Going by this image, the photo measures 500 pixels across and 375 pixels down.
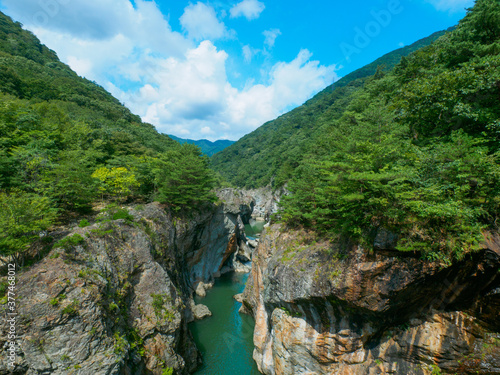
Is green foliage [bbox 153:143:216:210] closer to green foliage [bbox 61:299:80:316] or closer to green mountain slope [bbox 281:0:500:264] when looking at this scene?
green foliage [bbox 61:299:80:316]

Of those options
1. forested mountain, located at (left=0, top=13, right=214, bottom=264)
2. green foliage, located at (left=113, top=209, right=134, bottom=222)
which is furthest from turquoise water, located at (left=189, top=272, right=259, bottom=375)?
green foliage, located at (left=113, top=209, right=134, bottom=222)

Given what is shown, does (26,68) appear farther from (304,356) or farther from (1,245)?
(304,356)

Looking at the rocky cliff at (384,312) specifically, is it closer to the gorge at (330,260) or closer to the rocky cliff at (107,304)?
the gorge at (330,260)

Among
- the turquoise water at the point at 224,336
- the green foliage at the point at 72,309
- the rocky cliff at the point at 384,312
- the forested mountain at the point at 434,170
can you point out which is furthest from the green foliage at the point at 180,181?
the turquoise water at the point at 224,336

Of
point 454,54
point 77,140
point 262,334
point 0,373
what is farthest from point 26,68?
point 454,54

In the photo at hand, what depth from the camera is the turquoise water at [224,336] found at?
14.9m

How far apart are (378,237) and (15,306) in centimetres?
1501

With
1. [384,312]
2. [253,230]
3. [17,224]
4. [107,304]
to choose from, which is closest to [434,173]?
[384,312]

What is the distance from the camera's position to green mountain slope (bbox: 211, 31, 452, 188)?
55.5m

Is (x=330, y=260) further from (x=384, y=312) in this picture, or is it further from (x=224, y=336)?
(x=224, y=336)

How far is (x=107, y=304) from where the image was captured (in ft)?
32.8

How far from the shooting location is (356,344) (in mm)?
9859

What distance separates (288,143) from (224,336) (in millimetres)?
64697

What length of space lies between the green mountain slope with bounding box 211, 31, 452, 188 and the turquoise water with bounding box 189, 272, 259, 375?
2726 cm
